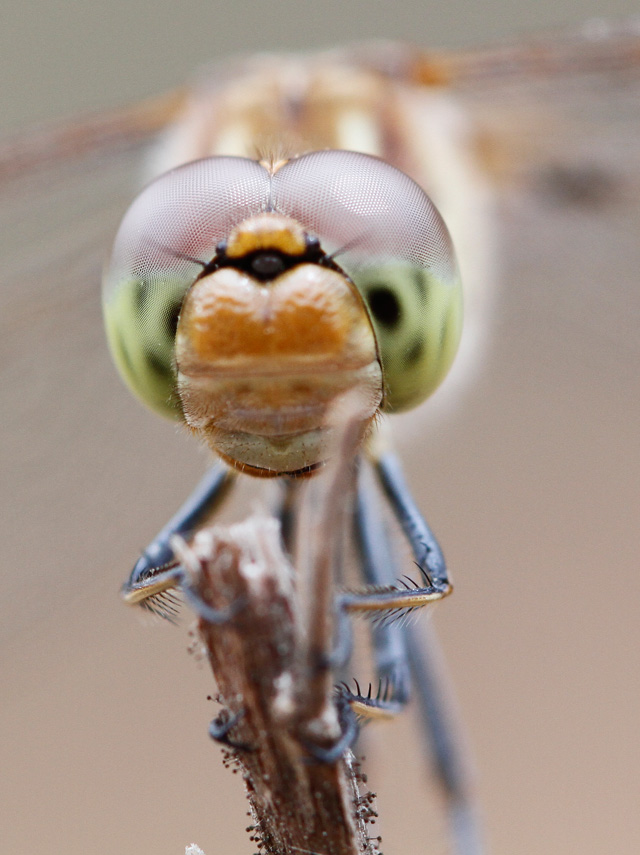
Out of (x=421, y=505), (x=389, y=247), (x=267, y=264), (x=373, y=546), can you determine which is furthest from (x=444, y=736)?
(x=421, y=505)

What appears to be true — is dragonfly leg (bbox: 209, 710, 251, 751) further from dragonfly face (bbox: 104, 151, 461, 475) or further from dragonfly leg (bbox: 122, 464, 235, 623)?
dragonfly face (bbox: 104, 151, 461, 475)

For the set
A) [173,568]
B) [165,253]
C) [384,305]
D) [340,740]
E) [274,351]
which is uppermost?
[165,253]

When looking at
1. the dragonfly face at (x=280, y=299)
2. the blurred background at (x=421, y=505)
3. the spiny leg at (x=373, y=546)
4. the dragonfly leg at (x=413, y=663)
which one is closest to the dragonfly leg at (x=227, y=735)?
the dragonfly leg at (x=413, y=663)

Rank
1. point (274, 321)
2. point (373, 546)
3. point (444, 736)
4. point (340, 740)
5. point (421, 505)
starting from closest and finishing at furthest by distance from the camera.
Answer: point (340, 740)
point (274, 321)
point (373, 546)
point (444, 736)
point (421, 505)

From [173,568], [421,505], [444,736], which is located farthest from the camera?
[421,505]

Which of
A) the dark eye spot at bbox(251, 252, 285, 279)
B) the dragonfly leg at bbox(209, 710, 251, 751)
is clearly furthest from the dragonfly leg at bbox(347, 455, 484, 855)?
the dark eye spot at bbox(251, 252, 285, 279)

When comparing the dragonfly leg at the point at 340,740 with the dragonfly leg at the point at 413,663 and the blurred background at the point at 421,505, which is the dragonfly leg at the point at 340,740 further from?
the blurred background at the point at 421,505

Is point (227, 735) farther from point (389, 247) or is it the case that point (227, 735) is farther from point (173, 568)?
point (389, 247)

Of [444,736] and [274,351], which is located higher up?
[274,351]
